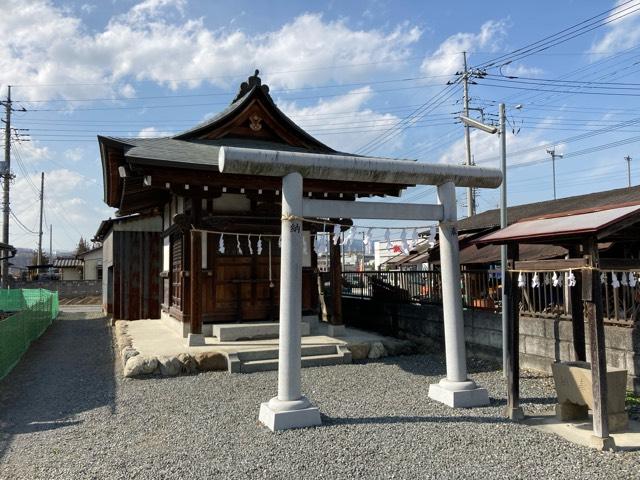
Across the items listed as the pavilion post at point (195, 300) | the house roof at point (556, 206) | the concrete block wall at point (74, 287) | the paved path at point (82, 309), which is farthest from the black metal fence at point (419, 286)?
the concrete block wall at point (74, 287)

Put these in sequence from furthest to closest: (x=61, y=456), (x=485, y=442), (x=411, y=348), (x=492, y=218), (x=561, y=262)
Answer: (x=492, y=218) < (x=411, y=348) < (x=561, y=262) < (x=485, y=442) < (x=61, y=456)

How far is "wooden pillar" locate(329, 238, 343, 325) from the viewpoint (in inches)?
419

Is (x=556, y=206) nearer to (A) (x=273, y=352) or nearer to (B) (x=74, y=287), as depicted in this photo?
(A) (x=273, y=352)

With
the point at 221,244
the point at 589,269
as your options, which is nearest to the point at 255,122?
the point at 221,244

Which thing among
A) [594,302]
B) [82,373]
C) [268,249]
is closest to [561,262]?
[594,302]

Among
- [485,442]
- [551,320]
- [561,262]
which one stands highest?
[561,262]

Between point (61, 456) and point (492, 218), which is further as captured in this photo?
point (492, 218)

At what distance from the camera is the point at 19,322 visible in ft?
34.3

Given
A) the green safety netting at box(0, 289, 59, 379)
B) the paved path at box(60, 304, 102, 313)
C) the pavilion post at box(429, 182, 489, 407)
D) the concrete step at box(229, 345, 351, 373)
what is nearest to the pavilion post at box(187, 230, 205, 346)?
the concrete step at box(229, 345, 351, 373)

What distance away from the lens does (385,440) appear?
16.7 feet

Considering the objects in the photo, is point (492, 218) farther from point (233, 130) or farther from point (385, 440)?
point (385, 440)

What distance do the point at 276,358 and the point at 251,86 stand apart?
22.6 feet

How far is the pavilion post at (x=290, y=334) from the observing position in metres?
5.54

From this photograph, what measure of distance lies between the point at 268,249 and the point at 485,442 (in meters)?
6.80
